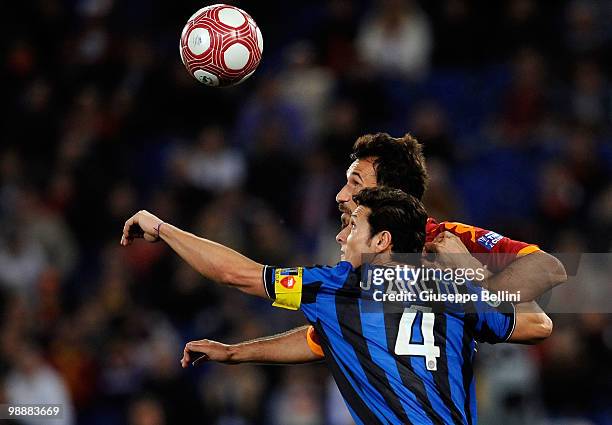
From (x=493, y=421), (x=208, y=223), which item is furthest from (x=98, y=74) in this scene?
(x=493, y=421)

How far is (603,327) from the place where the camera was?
9.23 m

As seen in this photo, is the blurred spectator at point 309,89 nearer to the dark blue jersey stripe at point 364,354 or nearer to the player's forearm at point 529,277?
the player's forearm at point 529,277

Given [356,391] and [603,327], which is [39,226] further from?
[356,391]

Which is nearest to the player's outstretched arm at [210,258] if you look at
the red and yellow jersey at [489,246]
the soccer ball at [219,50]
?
the red and yellow jersey at [489,246]

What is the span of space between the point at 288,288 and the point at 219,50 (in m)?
1.70

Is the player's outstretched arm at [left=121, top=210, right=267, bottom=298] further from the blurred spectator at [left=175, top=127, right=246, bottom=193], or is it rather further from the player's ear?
the blurred spectator at [left=175, top=127, right=246, bottom=193]

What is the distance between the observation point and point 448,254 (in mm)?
5246

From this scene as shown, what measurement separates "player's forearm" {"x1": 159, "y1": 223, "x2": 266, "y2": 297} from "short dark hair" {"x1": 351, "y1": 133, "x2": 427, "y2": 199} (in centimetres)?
106

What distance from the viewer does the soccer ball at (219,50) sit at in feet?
20.2

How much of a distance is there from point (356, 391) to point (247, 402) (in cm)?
440

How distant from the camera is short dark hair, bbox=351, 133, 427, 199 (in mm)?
5824

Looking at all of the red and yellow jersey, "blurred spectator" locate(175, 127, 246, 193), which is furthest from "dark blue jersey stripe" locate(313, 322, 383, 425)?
"blurred spectator" locate(175, 127, 246, 193)

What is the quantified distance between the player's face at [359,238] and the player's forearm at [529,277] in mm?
622

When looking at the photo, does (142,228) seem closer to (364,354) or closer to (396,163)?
(364,354)
